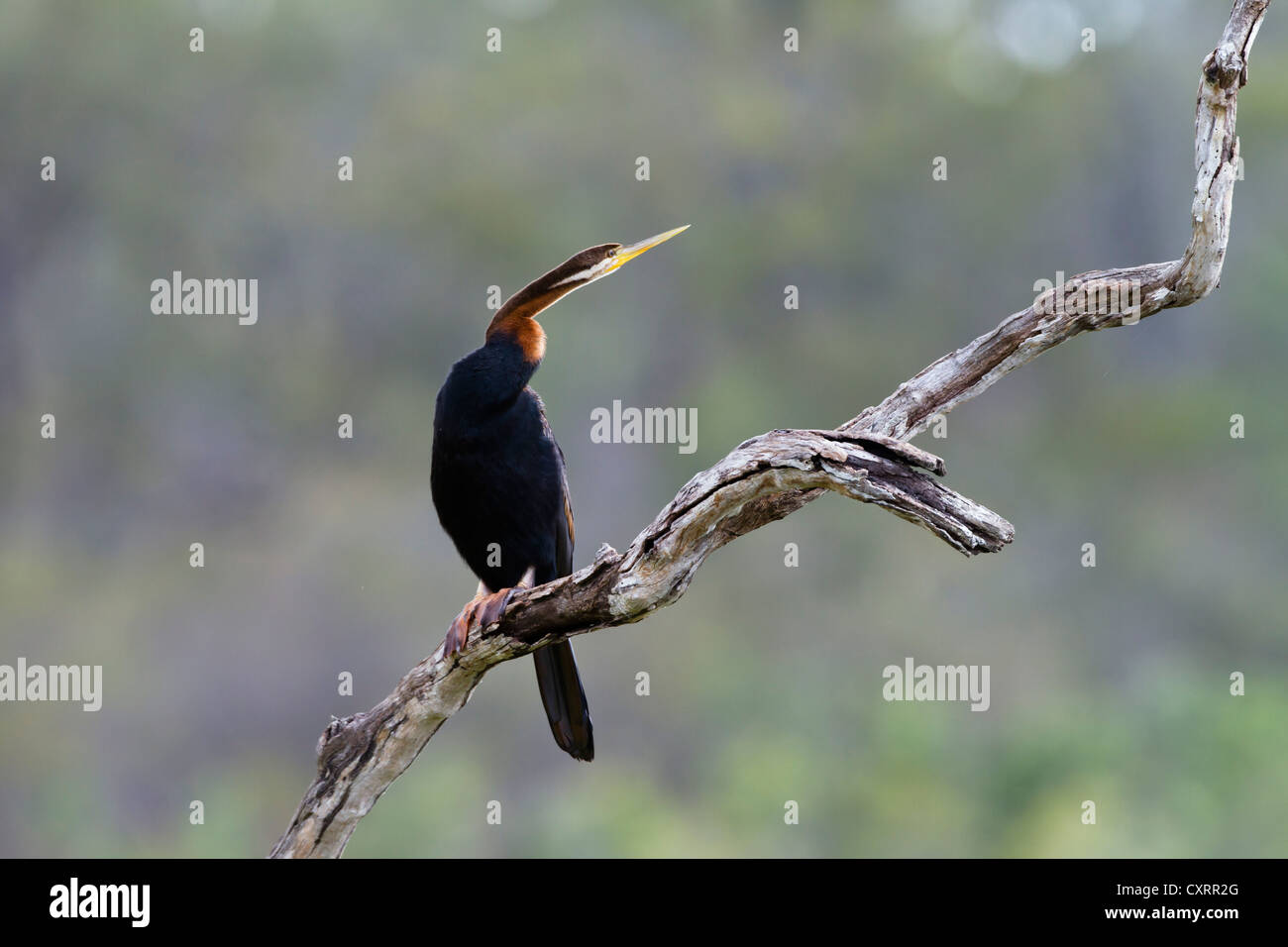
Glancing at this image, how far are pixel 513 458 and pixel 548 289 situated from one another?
1.54ft

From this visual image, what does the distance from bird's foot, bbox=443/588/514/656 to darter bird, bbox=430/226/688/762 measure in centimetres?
39

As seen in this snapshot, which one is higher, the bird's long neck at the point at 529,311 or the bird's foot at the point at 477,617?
the bird's long neck at the point at 529,311

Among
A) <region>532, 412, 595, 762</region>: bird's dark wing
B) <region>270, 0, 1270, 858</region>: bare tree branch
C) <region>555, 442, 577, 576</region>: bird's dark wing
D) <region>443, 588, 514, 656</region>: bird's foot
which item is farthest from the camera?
<region>555, 442, 577, 576</region>: bird's dark wing

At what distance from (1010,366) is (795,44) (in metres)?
14.9

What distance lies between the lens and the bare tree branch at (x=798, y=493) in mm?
2740

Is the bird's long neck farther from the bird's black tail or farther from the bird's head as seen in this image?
the bird's black tail

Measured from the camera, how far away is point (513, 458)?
3979mm

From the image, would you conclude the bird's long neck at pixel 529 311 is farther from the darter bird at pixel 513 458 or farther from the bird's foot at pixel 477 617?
the bird's foot at pixel 477 617

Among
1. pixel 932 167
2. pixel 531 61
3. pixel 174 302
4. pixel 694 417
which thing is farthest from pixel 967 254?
pixel 174 302

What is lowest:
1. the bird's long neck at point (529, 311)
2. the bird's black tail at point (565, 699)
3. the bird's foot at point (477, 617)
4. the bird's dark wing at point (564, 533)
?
the bird's black tail at point (565, 699)

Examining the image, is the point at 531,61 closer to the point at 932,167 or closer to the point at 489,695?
the point at 932,167

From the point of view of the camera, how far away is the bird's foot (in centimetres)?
332

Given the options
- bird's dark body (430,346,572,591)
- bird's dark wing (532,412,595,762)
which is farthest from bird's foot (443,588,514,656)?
bird's dark body (430,346,572,591)

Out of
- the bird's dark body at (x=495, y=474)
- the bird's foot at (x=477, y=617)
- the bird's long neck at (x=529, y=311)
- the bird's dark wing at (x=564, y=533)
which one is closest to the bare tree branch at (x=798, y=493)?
the bird's foot at (x=477, y=617)
